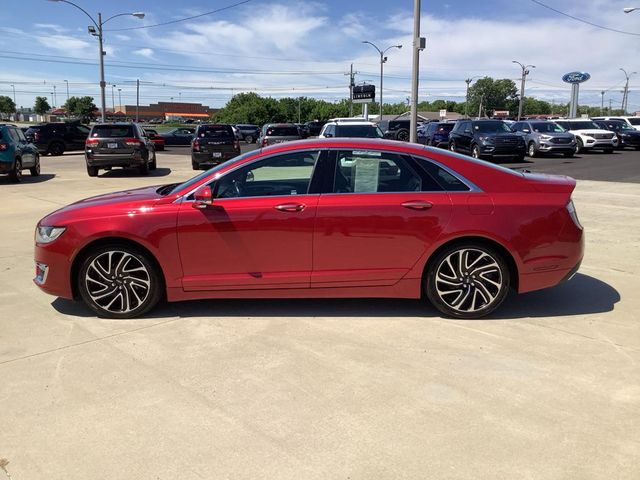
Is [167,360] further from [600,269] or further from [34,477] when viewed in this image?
[600,269]

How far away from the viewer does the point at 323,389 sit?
3.51 meters

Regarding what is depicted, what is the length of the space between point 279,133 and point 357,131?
772 cm

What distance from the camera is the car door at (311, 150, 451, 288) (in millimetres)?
4547

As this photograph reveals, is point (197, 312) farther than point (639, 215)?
No

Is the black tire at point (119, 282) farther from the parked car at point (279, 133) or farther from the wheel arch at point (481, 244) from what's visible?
the parked car at point (279, 133)

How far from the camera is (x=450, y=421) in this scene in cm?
313

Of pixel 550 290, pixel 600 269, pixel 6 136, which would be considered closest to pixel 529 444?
pixel 550 290

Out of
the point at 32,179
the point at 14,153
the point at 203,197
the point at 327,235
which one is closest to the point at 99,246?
the point at 203,197

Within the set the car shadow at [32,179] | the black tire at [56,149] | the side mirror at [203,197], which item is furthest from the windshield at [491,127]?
the black tire at [56,149]

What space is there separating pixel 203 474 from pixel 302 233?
2253 mm

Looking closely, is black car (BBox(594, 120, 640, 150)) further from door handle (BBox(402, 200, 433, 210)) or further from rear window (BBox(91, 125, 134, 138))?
door handle (BBox(402, 200, 433, 210))

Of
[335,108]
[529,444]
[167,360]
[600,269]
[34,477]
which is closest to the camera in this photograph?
[34,477]

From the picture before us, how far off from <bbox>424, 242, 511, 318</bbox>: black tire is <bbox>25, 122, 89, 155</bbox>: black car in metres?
32.0

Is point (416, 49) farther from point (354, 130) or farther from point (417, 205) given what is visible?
point (417, 205)
